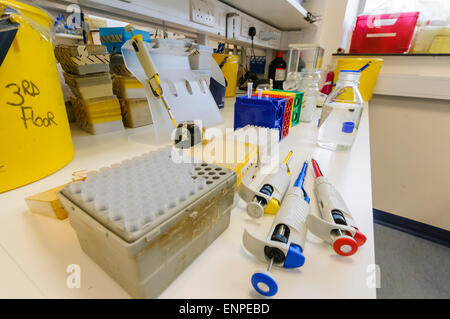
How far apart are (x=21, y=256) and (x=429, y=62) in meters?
2.04

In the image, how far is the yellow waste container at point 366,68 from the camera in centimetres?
133

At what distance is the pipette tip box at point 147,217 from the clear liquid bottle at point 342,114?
1.80 ft

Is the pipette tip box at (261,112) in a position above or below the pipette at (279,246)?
above

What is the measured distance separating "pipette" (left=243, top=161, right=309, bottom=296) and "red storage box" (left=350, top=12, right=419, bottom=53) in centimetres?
180

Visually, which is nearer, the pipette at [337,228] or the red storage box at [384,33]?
the pipette at [337,228]

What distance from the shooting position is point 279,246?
25cm

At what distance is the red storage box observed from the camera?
144cm

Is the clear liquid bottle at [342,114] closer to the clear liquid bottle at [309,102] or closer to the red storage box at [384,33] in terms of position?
the clear liquid bottle at [309,102]

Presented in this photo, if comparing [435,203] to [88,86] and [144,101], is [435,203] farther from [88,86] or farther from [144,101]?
[88,86]

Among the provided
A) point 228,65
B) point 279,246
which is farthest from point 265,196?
point 228,65

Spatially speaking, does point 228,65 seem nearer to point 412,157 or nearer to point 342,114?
point 342,114

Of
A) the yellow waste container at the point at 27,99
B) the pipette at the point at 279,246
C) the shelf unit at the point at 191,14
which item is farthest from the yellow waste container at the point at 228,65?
the pipette at the point at 279,246

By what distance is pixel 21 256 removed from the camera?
269 mm

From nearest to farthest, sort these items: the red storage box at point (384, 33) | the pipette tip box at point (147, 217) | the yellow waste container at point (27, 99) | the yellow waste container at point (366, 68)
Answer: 1. the pipette tip box at point (147, 217)
2. the yellow waste container at point (27, 99)
3. the yellow waste container at point (366, 68)
4. the red storage box at point (384, 33)
